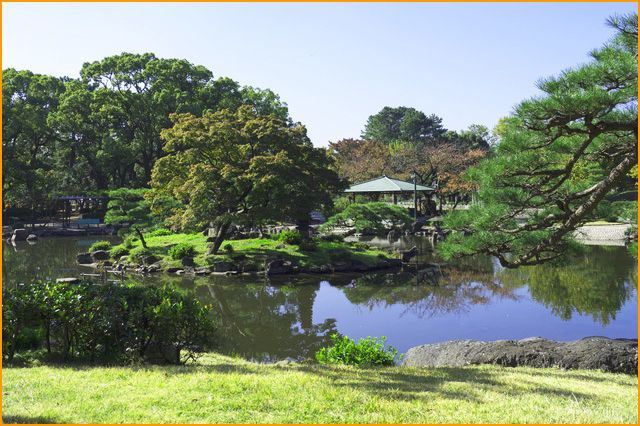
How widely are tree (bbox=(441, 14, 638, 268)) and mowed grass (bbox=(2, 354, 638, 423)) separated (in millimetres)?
2010

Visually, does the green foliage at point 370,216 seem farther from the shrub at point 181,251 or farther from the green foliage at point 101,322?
the green foliage at point 101,322

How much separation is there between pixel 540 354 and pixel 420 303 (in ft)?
20.9

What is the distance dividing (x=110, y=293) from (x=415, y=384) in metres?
3.36

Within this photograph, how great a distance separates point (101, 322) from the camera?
5531mm

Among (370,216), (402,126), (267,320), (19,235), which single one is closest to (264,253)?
(267,320)

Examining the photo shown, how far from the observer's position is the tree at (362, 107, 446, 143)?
61031 millimetres

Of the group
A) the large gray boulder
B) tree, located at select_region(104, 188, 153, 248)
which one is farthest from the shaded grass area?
the large gray boulder

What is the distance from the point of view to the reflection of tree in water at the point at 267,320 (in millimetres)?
9641

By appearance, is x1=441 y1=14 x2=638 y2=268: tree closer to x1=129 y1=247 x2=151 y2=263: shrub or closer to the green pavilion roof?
x1=129 y1=247 x2=151 y2=263: shrub

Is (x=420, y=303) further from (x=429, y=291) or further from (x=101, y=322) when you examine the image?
(x=101, y=322)

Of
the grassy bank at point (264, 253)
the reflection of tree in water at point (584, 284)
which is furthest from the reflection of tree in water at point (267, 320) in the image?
the reflection of tree in water at point (584, 284)

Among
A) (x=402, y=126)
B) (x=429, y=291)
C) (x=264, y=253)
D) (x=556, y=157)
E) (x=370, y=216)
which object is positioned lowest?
(x=429, y=291)

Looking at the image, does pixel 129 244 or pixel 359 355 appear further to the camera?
pixel 129 244

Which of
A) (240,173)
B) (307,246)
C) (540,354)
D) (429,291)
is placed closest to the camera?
(540,354)
